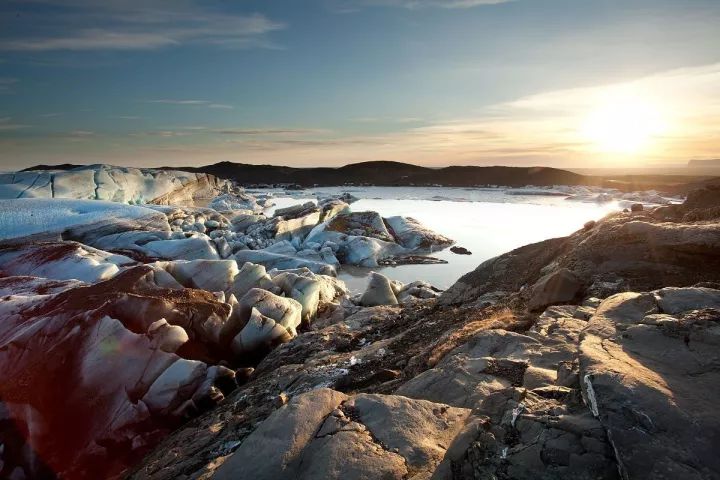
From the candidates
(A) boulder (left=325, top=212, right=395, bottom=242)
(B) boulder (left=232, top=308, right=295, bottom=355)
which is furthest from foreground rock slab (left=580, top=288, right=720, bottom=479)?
(A) boulder (left=325, top=212, right=395, bottom=242)

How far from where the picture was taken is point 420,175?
82.2 m

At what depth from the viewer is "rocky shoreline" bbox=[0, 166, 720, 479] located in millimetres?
2217

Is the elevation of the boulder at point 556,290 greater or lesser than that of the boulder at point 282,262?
greater

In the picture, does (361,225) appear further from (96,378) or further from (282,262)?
(96,378)

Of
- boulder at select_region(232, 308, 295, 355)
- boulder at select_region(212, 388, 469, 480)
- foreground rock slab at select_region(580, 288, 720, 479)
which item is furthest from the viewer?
boulder at select_region(232, 308, 295, 355)

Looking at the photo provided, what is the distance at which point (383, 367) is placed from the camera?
487cm

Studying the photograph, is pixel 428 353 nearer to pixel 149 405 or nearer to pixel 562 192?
pixel 149 405

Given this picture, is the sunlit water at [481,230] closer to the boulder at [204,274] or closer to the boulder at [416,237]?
the boulder at [416,237]

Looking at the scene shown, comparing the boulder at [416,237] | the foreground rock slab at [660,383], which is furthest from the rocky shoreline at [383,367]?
the boulder at [416,237]

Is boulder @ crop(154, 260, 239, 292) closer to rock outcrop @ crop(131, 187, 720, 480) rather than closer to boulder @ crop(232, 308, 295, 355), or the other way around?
boulder @ crop(232, 308, 295, 355)

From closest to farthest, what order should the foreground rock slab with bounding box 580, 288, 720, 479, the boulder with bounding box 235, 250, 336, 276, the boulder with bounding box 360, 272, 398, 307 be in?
the foreground rock slab with bounding box 580, 288, 720, 479, the boulder with bounding box 360, 272, 398, 307, the boulder with bounding box 235, 250, 336, 276

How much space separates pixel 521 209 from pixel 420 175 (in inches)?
1941

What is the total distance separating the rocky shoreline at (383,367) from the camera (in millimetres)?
2217

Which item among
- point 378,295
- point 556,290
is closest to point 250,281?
point 378,295
